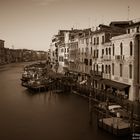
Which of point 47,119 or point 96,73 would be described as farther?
point 96,73

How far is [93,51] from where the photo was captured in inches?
1521

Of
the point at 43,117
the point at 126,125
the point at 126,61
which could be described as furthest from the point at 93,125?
Answer: the point at 126,61

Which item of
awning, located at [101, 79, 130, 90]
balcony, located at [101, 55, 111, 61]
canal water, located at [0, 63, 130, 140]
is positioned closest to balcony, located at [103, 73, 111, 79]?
awning, located at [101, 79, 130, 90]

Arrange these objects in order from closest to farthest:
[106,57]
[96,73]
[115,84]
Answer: [115,84]
[106,57]
[96,73]

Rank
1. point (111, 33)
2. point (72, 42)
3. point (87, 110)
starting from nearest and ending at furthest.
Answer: point (87, 110), point (111, 33), point (72, 42)

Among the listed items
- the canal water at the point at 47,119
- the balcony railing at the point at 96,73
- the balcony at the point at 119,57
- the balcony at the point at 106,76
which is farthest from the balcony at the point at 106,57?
the canal water at the point at 47,119

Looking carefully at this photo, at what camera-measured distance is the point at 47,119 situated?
87.5 ft

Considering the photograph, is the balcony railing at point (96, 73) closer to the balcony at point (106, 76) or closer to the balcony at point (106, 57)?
the balcony at point (106, 76)

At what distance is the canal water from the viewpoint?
A: 21.8 metres

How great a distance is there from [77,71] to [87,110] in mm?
16787

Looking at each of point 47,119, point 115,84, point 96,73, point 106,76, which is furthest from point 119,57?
point 47,119

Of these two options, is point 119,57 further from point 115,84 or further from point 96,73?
point 96,73

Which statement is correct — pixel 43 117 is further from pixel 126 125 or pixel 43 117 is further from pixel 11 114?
pixel 126 125

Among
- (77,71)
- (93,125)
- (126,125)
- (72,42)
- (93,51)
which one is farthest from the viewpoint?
(72,42)
